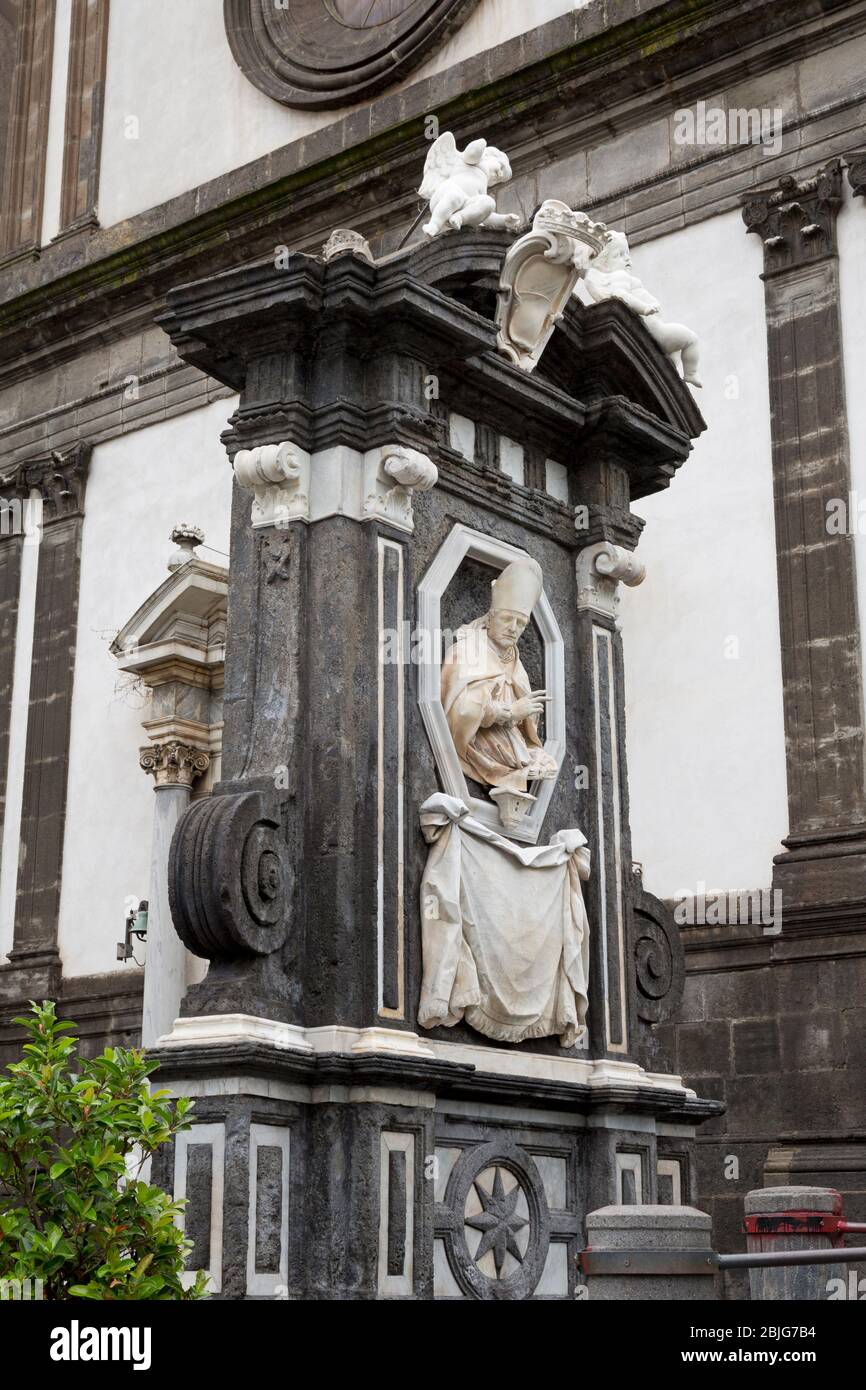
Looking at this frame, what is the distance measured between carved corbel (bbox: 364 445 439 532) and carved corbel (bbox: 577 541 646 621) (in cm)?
151

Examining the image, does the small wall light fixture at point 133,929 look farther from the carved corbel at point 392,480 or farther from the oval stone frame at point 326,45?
the carved corbel at point 392,480

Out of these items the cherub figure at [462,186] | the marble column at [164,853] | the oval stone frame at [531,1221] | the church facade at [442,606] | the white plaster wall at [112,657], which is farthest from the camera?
the white plaster wall at [112,657]

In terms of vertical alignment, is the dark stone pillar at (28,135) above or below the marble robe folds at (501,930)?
above

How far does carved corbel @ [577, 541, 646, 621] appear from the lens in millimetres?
9453

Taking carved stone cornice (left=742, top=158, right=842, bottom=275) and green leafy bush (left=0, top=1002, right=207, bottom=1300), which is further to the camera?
carved stone cornice (left=742, top=158, right=842, bottom=275)

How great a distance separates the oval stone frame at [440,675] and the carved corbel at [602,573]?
0.89ft

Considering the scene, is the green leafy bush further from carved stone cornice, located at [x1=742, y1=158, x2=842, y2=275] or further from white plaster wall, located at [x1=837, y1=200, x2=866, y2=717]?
carved stone cornice, located at [x1=742, y1=158, x2=842, y2=275]

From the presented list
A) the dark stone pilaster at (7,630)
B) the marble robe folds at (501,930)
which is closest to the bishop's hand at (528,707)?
the marble robe folds at (501,930)

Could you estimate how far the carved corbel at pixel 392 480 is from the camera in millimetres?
8117

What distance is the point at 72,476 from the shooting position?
1997cm

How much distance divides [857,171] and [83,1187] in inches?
437

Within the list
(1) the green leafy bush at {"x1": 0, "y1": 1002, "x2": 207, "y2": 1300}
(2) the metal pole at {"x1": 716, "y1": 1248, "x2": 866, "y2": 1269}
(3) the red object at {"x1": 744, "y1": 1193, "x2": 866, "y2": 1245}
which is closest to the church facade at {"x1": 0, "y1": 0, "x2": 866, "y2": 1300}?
(1) the green leafy bush at {"x1": 0, "y1": 1002, "x2": 207, "y2": 1300}
